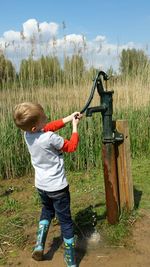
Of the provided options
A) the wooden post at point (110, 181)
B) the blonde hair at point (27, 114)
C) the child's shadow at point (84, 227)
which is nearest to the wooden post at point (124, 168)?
the wooden post at point (110, 181)

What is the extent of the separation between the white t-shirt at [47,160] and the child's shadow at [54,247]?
66cm

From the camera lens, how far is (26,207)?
4094mm

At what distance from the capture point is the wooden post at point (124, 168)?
3254 millimetres

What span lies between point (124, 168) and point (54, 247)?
3.04ft

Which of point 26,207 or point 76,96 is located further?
point 76,96

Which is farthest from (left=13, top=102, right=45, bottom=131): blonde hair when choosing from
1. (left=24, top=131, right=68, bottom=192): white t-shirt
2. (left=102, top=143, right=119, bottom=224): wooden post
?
(left=102, top=143, right=119, bottom=224): wooden post

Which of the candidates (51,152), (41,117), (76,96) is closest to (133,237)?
(51,152)

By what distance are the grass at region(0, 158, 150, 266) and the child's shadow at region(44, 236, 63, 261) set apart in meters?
0.20

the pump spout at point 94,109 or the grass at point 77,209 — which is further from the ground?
the pump spout at point 94,109

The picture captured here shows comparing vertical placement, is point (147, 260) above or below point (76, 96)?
below

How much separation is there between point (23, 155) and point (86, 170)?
3.15 feet

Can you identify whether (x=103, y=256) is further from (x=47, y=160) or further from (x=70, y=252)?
(x=47, y=160)

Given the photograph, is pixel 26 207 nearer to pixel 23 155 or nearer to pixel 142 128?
pixel 23 155

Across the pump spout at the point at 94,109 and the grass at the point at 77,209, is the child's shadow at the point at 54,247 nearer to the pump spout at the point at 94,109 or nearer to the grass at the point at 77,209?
the grass at the point at 77,209
